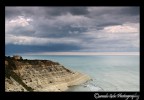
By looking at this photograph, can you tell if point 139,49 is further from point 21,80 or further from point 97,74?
point 21,80

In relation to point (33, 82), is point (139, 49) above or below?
above

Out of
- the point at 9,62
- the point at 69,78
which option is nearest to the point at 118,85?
the point at 69,78

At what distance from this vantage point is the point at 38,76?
7910 mm

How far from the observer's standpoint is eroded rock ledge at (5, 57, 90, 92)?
304 inches

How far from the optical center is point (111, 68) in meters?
7.70

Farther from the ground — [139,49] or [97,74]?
[139,49]

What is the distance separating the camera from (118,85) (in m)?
7.77

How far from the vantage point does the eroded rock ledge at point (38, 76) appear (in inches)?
304
